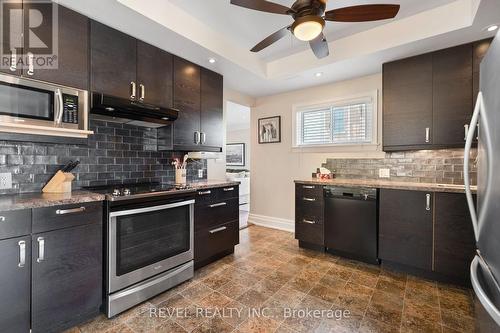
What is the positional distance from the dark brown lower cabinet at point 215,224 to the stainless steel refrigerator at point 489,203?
217cm

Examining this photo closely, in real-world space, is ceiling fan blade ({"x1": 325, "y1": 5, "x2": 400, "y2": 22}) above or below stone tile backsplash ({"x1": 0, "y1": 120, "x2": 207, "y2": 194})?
above

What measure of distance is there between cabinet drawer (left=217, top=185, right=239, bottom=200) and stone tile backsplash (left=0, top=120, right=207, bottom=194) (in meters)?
0.71

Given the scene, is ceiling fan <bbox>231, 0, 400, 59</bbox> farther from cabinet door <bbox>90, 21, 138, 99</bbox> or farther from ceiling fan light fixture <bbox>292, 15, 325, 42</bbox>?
cabinet door <bbox>90, 21, 138, 99</bbox>

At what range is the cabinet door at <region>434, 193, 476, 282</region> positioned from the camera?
85.7 inches

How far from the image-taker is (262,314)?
6.07ft

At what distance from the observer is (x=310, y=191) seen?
3.16 m

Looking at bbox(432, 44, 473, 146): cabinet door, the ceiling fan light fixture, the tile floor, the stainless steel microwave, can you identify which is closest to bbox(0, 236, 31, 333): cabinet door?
the tile floor

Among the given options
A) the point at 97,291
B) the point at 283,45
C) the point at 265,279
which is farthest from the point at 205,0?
the point at 265,279

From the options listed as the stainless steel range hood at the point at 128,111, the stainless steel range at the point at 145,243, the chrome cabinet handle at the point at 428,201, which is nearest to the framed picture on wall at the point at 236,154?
the stainless steel range hood at the point at 128,111

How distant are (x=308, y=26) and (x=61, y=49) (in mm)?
1942

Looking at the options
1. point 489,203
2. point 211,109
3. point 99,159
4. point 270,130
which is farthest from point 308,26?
point 270,130

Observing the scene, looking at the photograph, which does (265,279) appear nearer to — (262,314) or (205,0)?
(262,314)

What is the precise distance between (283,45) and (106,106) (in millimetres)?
2206

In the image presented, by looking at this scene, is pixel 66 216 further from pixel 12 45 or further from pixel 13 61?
pixel 12 45
